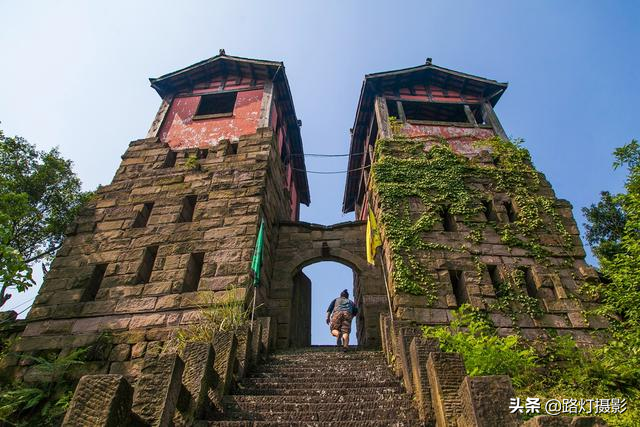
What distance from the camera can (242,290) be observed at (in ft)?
23.2

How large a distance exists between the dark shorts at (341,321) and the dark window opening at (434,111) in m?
7.90

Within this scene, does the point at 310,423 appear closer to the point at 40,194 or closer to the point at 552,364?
the point at 552,364

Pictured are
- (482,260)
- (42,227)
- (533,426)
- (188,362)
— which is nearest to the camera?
(533,426)

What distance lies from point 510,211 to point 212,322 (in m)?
7.24

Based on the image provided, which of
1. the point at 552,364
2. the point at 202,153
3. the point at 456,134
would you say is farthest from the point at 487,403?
the point at 456,134

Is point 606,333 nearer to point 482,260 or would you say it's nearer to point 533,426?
point 482,260

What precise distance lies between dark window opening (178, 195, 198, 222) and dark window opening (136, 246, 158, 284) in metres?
0.92

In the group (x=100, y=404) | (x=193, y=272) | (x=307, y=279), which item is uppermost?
(x=307, y=279)

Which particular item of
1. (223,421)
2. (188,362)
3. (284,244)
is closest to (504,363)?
(223,421)

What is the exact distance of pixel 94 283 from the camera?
7.84 metres

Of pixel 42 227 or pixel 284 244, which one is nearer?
pixel 284 244

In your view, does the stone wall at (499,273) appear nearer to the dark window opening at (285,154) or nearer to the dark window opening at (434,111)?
the dark window opening at (434,111)

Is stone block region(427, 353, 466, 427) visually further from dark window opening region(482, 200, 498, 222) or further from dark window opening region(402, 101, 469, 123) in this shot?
dark window opening region(402, 101, 469, 123)

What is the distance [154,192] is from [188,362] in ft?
21.2
